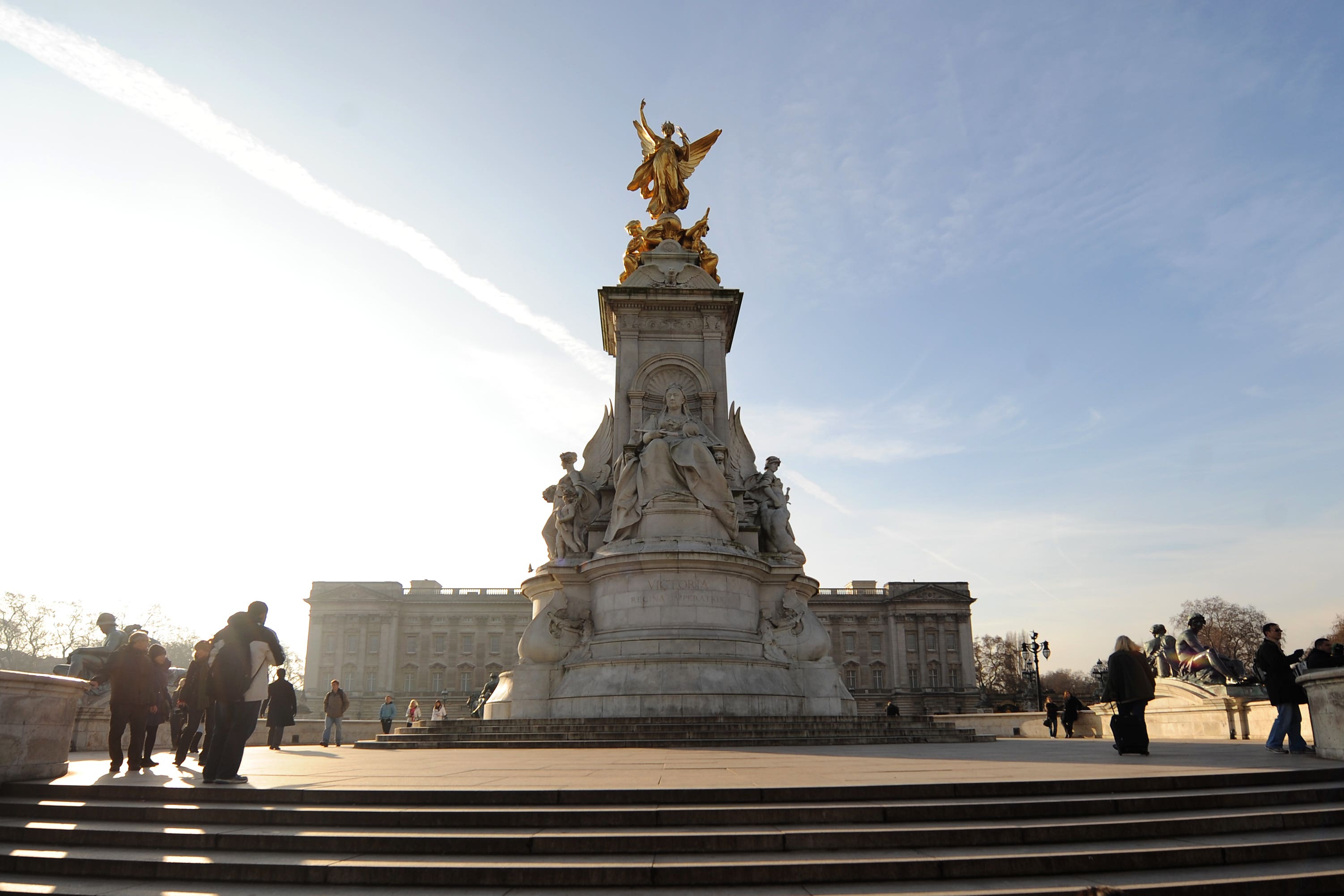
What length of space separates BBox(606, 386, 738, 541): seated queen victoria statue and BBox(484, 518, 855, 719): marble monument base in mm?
347

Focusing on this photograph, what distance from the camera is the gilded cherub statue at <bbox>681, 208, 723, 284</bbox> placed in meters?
26.3

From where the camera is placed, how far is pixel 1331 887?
5.56m

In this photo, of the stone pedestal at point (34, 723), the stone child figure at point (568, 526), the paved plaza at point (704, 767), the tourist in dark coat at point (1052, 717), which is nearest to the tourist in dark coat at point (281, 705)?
the paved plaza at point (704, 767)

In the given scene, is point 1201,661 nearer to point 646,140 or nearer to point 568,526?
point 568,526

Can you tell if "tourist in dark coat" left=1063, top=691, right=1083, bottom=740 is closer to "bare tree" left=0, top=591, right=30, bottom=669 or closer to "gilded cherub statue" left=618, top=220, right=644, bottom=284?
"gilded cherub statue" left=618, top=220, right=644, bottom=284

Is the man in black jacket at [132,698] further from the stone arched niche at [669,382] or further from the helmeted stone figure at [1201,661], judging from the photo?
the helmeted stone figure at [1201,661]

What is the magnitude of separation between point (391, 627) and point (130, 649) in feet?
266

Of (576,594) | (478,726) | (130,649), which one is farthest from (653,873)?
(576,594)

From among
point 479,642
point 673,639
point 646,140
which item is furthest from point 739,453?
point 479,642

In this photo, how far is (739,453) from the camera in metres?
24.5

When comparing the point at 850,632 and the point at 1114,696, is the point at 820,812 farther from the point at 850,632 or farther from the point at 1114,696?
the point at 850,632

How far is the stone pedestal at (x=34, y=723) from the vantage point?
884 cm

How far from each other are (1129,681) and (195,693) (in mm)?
13734

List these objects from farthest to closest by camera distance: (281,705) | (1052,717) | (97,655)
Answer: (1052,717), (281,705), (97,655)
